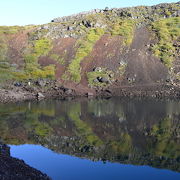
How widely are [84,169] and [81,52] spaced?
9647 centimetres

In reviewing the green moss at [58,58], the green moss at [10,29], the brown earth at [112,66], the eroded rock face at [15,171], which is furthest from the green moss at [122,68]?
the eroded rock face at [15,171]

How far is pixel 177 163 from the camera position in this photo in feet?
128

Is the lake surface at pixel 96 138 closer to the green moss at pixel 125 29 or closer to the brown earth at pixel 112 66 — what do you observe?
the brown earth at pixel 112 66

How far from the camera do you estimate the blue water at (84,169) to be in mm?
34406

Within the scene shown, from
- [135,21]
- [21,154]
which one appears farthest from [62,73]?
[21,154]

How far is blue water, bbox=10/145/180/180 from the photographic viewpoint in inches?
1355

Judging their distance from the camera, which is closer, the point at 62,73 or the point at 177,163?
the point at 177,163

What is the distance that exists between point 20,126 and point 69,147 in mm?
18706

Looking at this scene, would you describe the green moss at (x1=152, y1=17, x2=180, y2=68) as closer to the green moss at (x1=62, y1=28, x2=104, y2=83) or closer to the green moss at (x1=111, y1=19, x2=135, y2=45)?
the green moss at (x1=111, y1=19, x2=135, y2=45)

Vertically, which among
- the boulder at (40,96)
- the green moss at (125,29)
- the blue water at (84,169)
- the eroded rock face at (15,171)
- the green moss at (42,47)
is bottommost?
the boulder at (40,96)

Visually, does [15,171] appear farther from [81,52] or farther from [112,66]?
[81,52]

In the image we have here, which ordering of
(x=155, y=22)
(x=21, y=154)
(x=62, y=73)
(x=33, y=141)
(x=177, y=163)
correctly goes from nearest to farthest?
(x=177, y=163) < (x=21, y=154) < (x=33, y=141) < (x=62, y=73) < (x=155, y=22)

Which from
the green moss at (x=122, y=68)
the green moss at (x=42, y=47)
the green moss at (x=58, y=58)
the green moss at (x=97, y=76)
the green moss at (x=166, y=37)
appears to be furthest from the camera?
the green moss at (x=42, y=47)

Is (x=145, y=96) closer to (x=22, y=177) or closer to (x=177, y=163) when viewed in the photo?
(x=177, y=163)
